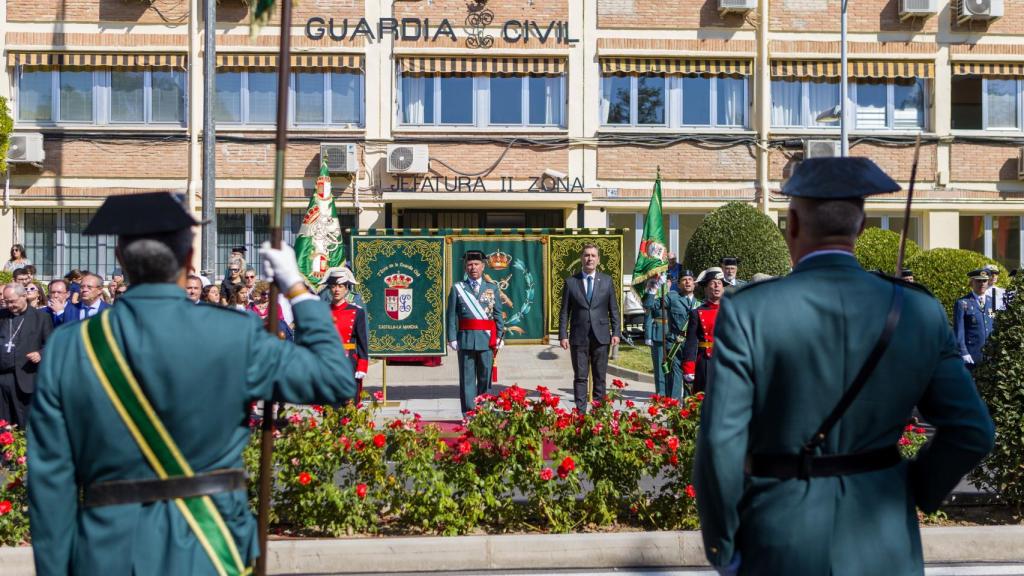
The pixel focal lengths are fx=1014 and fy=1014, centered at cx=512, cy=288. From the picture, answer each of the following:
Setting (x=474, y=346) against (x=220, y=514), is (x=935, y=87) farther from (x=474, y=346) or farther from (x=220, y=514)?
(x=220, y=514)

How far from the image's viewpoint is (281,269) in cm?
330

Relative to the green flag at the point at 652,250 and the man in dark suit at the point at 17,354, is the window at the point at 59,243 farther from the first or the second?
the man in dark suit at the point at 17,354

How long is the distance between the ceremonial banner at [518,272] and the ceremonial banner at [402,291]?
4.14 ft

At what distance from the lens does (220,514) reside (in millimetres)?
3092

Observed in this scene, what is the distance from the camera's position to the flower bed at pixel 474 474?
6.38 metres

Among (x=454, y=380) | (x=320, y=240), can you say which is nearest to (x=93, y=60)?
(x=320, y=240)

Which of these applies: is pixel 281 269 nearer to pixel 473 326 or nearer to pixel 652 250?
pixel 473 326

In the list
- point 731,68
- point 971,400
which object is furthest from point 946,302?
point 971,400

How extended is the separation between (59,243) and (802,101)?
18.0 m

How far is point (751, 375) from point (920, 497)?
75cm

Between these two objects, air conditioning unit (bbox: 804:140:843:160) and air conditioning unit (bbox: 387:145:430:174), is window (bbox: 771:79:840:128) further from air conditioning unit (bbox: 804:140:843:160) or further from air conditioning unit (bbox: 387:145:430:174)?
air conditioning unit (bbox: 387:145:430:174)

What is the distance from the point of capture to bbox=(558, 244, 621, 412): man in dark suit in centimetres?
1293

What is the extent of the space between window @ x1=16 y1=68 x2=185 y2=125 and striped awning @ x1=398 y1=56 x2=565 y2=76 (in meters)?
5.42

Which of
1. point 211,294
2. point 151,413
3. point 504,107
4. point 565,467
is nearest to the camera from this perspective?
point 151,413
